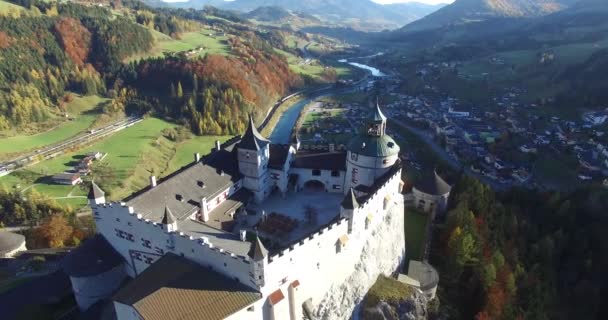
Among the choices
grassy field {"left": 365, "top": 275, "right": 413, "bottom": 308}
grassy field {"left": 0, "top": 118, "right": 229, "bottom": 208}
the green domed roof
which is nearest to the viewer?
grassy field {"left": 365, "top": 275, "right": 413, "bottom": 308}

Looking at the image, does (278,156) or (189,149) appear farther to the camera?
(189,149)

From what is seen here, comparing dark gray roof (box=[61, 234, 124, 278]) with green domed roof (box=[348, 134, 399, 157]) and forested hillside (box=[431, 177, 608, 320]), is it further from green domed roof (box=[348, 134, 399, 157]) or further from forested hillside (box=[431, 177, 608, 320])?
forested hillside (box=[431, 177, 608, 320])

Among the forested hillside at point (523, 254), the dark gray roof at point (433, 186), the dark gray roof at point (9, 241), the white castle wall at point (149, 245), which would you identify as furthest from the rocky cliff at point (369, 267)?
the dark gray roof at point (9, 241)

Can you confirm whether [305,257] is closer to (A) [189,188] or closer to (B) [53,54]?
(A) [189,188]

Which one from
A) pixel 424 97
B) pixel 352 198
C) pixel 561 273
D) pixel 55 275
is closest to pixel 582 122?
pixel 424 97

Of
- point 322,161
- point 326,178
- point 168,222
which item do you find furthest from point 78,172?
point 168,222

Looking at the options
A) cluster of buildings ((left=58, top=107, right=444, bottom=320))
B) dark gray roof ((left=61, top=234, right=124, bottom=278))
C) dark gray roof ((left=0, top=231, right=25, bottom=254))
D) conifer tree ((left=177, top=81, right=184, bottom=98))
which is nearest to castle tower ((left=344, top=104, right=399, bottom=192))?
cluster of buildings ((left=58, top=107, right=444, bottom=320))

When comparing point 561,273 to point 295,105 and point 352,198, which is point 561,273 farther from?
point 295,105
